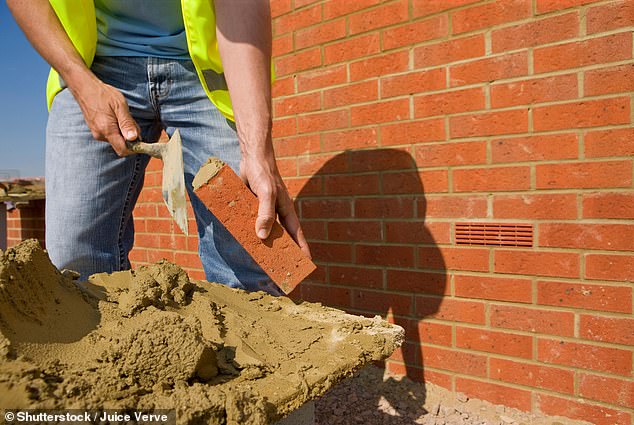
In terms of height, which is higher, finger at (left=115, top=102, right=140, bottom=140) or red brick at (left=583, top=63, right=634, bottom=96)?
red brick at (left=583, top=63, right=634, bottom=96)

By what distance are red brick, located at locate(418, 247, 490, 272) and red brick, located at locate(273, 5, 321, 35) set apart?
142cm

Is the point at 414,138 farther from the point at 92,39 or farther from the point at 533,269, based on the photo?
the point at 92,39

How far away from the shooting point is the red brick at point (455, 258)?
2252 mm

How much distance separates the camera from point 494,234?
2.21m

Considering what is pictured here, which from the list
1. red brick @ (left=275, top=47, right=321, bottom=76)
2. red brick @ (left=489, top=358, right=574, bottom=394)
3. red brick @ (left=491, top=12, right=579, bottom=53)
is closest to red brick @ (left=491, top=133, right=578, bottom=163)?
red brick @ (left=491, top=12, right=579, bottom=53)

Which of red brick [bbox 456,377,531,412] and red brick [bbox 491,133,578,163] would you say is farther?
red brick [bbox 456,377,531,412]

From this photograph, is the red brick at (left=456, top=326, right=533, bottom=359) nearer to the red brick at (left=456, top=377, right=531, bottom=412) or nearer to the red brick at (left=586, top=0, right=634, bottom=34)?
the red brick at (left=456, top=377, right=531, bottom=412)

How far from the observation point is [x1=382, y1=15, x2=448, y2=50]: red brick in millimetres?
Result: 2301

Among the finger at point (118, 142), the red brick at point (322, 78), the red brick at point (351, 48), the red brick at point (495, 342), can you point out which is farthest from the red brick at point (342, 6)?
the red brick at point (495, 342)

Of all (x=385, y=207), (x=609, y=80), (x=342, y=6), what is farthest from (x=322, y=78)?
(x=609, y=80)

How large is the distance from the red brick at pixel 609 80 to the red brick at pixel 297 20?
1.44 m

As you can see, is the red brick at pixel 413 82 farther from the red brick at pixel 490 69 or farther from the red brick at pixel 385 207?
the red brick at pixel 385 207

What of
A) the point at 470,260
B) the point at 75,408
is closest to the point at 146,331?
the point at 75,408

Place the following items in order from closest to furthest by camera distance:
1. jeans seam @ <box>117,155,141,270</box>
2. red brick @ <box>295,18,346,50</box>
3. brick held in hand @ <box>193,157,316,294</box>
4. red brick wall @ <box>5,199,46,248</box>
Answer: brick held in hand @ <box>193,157,316,294</box> < jeans seam @ <box>117,155,141,270</box> < red brick @ <box>295,18,346,50</box> < red brick wall @ <box>5,199,46,248</box>
